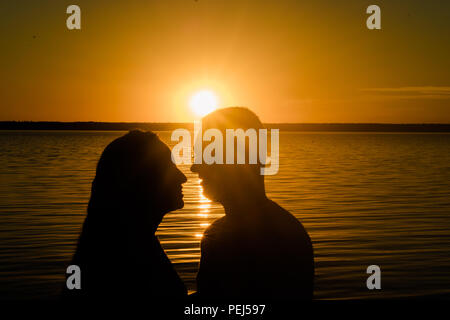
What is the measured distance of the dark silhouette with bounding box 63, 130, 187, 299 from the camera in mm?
2904

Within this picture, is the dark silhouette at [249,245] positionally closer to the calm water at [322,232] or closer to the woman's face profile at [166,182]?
the woman's face profile at [166,182]

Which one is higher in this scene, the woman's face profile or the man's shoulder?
the woman's face profile

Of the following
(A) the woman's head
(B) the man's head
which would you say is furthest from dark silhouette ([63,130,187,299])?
(B) the man's head

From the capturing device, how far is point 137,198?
3.12 metres

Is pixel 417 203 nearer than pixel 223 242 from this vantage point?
No

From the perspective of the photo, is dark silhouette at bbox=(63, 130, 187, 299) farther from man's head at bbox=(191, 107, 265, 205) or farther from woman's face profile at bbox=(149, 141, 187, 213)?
man's head at bbox=(191, 107, 265, 205)

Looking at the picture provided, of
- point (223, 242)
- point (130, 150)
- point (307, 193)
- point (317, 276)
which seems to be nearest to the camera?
point (223, 242)

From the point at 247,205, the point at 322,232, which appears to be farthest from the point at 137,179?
the point at 322,232

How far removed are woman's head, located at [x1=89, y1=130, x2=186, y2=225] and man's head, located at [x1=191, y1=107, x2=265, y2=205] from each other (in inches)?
18.2

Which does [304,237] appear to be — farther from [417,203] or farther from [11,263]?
[417,203]

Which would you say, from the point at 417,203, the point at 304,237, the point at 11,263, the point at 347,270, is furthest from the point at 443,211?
the point at 304,237

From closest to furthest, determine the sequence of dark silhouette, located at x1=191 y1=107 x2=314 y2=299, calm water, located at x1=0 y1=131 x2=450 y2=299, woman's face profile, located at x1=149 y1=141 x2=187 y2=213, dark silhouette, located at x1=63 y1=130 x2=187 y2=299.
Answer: dark silhouette, located at x1=191 y1=107 x2=314 y2=299, dark silhouette, located at x1=63 y1=130 x2=187 y2=299, woman's face profile, located at x1=149 y1=141 x2=187 y2=213, calm water, located at x1=0 y1=131 x2=450 y2=299

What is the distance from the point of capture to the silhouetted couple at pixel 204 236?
2.70 m
